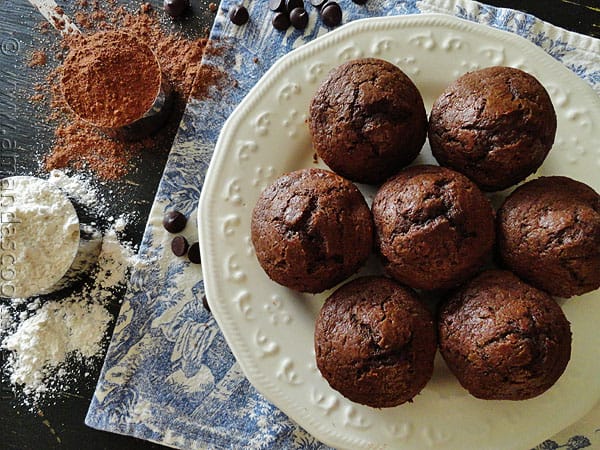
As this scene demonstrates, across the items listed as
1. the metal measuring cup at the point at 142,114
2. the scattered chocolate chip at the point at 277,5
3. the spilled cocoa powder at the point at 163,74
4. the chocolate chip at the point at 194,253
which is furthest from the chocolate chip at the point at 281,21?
the chocolate chip at the point at 194,253

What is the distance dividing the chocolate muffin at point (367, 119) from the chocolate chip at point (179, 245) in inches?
28.3

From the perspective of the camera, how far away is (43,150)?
269 cm

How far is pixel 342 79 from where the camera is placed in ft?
6.59

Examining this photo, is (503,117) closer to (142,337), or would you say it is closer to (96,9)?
(142,337)

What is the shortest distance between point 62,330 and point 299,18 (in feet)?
5.38

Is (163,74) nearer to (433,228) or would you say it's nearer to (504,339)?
(433,228)

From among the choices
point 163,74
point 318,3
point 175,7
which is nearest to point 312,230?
point 163,74

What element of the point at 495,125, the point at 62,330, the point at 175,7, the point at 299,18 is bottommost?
the point at 62,330

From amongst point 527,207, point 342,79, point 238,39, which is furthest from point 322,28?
point 527,207

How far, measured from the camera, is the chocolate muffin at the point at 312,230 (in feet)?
6.22

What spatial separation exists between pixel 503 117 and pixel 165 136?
144 centimetres

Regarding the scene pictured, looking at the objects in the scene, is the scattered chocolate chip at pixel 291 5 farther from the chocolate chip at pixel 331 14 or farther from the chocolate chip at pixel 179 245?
the chocolate chip at pixel 179 245

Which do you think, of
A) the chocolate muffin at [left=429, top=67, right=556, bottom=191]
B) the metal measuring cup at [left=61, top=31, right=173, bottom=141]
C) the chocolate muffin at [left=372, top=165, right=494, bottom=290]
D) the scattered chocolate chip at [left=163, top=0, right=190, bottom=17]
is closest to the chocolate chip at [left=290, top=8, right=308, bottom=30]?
the scattered chocolate chip at [left=163, top=0, right=190, bottom=17]

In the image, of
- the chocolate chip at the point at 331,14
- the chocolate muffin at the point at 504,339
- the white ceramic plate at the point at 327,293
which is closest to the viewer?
the chocolate muffin at the point at 504,339
